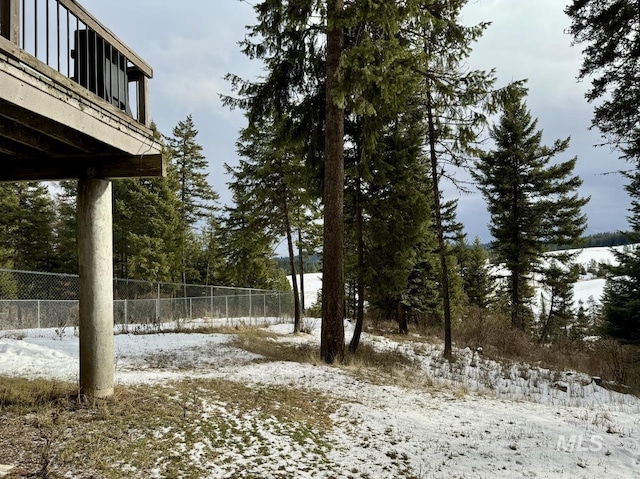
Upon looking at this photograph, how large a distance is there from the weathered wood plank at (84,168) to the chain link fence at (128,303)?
7181 millimetres

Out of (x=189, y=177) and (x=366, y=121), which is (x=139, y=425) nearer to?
(x=366, y=121)

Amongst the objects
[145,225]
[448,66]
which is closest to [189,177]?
[145,225]

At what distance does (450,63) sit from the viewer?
1070cm

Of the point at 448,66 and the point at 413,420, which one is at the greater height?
the point at 448,66

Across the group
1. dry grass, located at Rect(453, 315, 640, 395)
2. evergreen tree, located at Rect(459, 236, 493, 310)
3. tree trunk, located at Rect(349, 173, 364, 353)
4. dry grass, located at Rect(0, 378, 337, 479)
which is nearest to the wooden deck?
dry grass, located at Rect(0, 378, 337, 479)

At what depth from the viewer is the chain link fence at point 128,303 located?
1208cm

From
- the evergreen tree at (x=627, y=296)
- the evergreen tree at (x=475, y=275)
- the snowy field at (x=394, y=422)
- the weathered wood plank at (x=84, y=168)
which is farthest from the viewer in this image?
the evergreen tree at (x=475, y=275)

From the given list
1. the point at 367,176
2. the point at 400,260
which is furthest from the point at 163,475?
the point at 400,260

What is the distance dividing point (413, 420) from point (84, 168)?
5.22 metres

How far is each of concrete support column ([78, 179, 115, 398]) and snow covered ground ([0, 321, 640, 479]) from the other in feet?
4.07

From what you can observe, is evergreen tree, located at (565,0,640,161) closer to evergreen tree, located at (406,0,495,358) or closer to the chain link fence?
evergreen tree, located at (406,0,495,358)

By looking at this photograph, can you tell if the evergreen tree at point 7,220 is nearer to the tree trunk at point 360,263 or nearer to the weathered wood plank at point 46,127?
the tree trunk at point 360,263

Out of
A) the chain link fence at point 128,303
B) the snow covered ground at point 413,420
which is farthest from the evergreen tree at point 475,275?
the snow covered ground at point 413,420

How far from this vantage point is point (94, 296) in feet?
15.7
